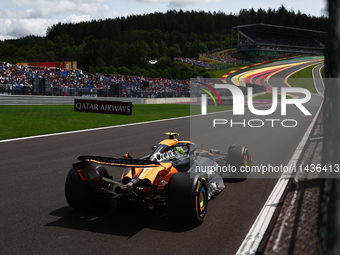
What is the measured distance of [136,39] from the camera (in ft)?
474

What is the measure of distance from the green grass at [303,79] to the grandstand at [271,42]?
1096 inches

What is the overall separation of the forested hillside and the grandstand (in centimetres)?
542

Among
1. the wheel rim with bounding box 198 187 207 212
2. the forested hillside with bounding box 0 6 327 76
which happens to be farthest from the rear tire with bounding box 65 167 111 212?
the forested hillside with bounding box 0 6 327 76

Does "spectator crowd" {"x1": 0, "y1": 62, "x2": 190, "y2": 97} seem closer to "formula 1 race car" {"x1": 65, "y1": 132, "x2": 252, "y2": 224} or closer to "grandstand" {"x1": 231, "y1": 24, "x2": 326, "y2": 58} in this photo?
"formula 1 race car" {"x1": 65, "y1": 132, "x2": 252, "y2": 224}

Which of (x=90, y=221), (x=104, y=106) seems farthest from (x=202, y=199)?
(x=104, y=106)

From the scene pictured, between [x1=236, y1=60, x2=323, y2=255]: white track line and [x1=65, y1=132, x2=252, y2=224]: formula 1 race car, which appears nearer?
[x1=236, y1=60, x2=323, y2=255]: white track line

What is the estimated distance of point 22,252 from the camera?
3732mm

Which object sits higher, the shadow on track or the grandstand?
the grandstand

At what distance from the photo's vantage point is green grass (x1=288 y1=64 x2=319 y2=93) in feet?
202

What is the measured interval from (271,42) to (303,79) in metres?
46.2

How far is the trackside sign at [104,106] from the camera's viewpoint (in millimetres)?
22375

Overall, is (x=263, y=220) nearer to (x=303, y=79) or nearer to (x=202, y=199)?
(x=202, y=199)

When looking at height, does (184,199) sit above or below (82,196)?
above

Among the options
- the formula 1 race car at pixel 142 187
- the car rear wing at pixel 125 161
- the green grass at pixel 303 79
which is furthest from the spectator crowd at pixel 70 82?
the green grass at pixel 303 79
